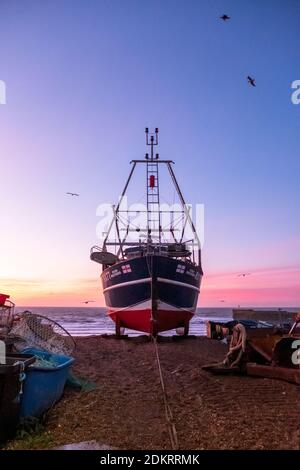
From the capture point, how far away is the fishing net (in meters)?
10.3

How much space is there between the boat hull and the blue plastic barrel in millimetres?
12332

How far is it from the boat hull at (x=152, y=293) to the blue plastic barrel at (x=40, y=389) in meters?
12.3

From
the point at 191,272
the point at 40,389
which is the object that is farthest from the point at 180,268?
the point at 40,389

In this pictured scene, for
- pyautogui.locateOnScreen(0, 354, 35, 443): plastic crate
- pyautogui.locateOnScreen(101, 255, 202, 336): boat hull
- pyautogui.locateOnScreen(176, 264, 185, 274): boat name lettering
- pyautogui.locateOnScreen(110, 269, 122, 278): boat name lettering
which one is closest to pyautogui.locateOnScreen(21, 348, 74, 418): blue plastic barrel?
pyautogui.locateOnScreen(0, 354, 35, 443): plastic crate

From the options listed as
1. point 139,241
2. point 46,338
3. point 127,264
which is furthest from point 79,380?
point 139,241

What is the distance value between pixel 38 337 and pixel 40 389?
3721mm

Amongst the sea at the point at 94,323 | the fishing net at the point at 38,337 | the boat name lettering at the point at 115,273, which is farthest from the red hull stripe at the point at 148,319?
the sea at the point at 94,323

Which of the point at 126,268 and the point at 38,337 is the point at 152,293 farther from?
the point at 38,337

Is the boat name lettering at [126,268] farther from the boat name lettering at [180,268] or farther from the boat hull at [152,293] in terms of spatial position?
the boat name lettering at [180,268]

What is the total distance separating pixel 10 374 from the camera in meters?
6.05

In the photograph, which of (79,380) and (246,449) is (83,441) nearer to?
(246,449)

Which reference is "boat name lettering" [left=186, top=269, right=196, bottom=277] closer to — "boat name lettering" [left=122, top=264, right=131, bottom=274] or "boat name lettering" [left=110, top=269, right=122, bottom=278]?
"boat name lettering" [left=122, top=264, right=131, bottom=274]

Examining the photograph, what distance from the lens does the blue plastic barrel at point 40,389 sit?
6672 millimetres

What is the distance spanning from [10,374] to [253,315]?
30.0 m
